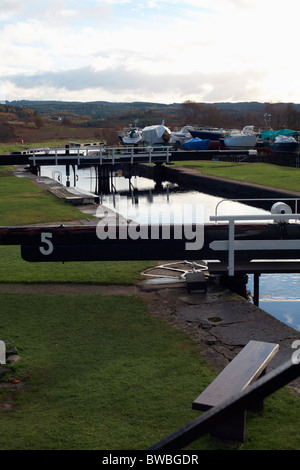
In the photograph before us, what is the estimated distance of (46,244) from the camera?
11.6 metres

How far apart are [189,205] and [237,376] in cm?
2680

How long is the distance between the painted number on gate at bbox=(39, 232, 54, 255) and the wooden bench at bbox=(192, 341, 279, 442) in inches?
229

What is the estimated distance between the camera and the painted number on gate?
1147cm

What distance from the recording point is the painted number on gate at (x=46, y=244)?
11.5m

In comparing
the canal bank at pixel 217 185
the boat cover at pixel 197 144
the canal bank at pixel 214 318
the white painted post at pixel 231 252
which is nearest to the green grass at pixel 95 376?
the canal bank at pixel 214 318

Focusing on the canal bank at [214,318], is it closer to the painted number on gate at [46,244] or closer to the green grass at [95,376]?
the green grass at [95,376]

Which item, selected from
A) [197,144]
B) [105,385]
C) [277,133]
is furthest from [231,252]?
[277,133]

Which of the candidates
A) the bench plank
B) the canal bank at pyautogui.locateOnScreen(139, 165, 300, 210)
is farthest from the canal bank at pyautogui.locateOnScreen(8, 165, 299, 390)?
the canal bank at pyautogui.locateOnScreen(139, 165, 300, 210)

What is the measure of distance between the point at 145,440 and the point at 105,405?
38.5 inches

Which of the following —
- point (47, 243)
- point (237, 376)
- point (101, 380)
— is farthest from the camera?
point (47, 243)

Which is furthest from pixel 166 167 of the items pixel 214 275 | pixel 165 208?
pixel 214 275

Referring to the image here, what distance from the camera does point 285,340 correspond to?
8602 mm

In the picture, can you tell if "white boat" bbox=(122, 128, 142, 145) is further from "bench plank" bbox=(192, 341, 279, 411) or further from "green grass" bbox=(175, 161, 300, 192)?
"bench plank" bbox=(192, 341, 279, 411)

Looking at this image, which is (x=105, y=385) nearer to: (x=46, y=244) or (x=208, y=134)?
(x=46, y=244)
